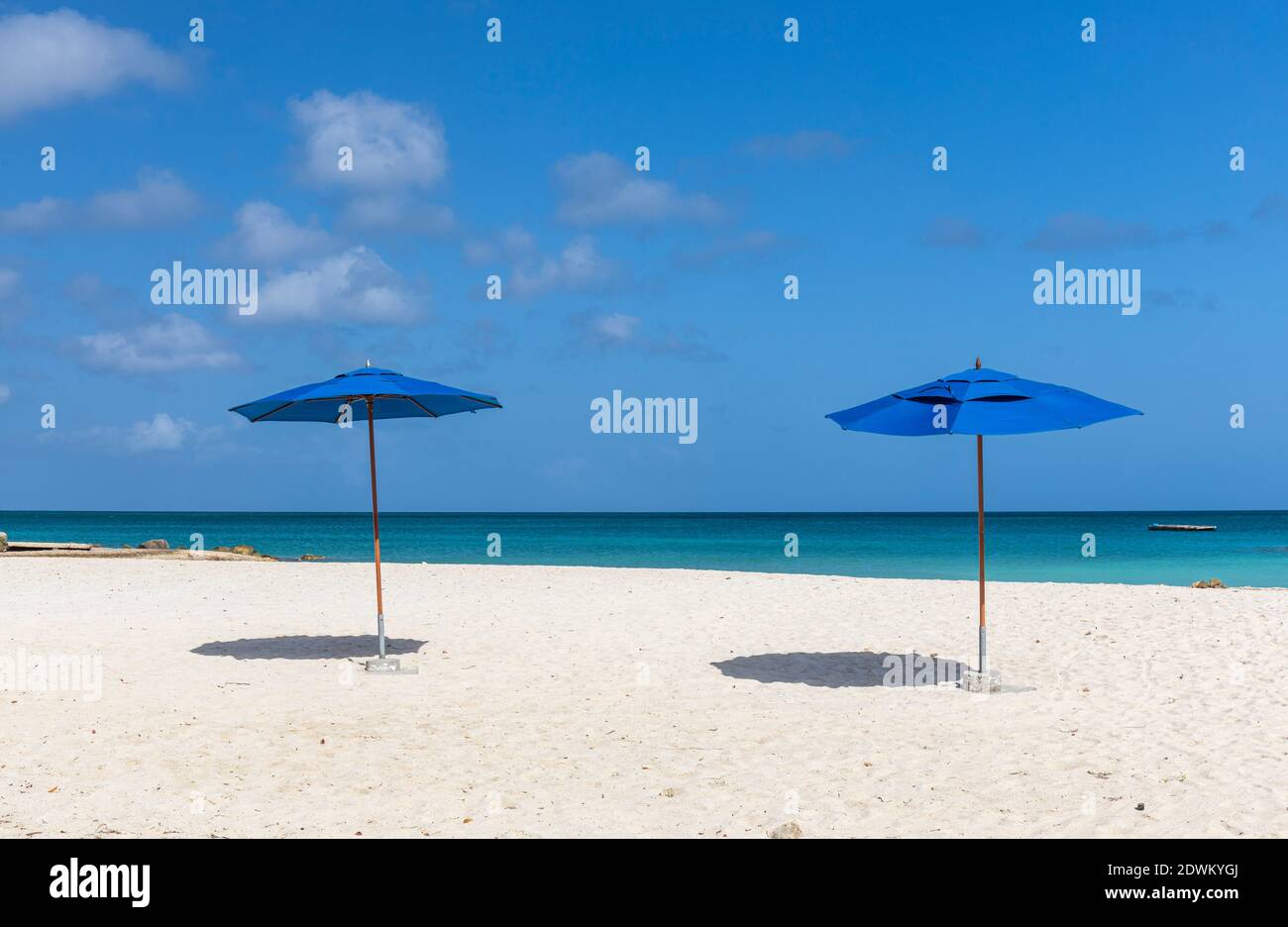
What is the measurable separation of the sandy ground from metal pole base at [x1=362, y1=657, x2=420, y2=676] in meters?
0.26

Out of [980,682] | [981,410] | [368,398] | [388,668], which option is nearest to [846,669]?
[980,682]

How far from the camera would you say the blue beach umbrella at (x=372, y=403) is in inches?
391

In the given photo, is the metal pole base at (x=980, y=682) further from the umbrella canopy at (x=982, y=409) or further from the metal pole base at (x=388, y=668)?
the metal pole base at (x=388, y=668)

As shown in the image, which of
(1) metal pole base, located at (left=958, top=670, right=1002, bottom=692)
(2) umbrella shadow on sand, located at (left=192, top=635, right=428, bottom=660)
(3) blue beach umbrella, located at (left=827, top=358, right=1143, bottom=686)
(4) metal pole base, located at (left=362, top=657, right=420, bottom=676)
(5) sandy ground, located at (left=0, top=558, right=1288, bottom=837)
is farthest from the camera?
(2) umbrella shadow on sand, located at (left=192, top=635, right=428, bottom=660)

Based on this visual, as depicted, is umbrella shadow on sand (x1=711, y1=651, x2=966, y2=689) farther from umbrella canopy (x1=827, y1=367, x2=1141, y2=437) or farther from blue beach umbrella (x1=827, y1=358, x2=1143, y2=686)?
umbrella canopy (x1=827, y1=367, x2=1141, y2=437)

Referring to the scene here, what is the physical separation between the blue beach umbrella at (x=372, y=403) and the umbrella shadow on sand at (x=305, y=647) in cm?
90

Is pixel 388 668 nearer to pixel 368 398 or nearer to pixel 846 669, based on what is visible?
pixel 368 398

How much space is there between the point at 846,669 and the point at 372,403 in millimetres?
5624

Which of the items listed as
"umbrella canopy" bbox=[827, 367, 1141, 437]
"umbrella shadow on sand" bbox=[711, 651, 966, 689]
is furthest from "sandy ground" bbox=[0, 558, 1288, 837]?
"umbrella canopy" bbox=[827, 367, 1141, 437]

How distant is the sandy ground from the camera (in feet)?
18.5

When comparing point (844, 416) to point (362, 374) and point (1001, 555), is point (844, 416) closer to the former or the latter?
point (362, 374)
